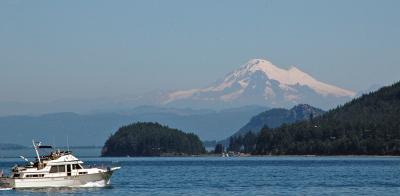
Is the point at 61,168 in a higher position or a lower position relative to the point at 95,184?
higher

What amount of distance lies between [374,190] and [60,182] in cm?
4038

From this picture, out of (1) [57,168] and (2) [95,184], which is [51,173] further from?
(2) [95,184]

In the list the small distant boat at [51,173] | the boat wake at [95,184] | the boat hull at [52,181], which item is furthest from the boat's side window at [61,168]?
the boat wake at [95,184]

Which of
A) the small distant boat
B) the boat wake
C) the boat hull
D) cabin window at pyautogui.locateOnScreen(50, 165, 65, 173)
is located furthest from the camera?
the boat wake

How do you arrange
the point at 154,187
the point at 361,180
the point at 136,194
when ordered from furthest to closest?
the point at 361,180, the point at 154,187, the point at 136,194

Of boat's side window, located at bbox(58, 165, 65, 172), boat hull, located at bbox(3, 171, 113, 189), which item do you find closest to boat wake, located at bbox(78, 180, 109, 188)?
boat hull, located at bbox(3, 171, 113, 189)

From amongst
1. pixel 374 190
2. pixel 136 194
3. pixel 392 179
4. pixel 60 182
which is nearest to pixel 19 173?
pixel 60 182

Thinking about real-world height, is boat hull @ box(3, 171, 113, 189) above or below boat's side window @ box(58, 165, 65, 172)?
below

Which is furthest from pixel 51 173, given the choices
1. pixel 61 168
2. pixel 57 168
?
pixel 61 168

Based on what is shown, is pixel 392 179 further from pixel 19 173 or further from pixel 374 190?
pixel 19 173

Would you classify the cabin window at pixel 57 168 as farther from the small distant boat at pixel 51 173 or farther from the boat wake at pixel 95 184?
the boat wake at pixel 95 184

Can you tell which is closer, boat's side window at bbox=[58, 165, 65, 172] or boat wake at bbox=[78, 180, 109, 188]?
boat's side window at bbox=[58, 165, 65, 172]

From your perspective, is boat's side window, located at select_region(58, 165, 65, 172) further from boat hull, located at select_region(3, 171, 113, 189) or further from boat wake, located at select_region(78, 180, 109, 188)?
boat wake, located at select_region(78, 180, 109, 188)

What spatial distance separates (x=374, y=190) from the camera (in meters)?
164
